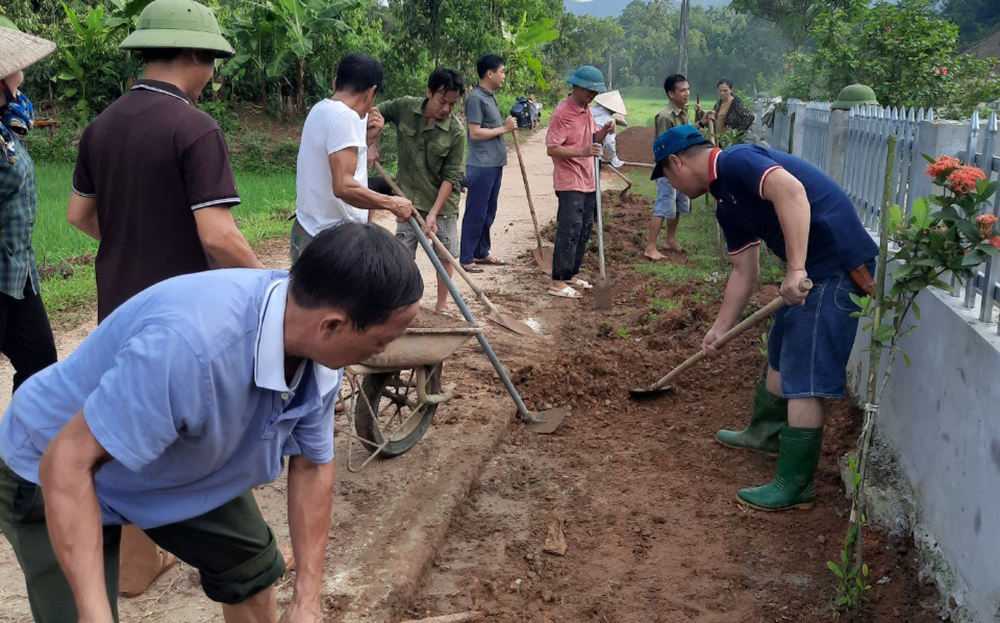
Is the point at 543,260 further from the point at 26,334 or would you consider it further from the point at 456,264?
the point at 26,334

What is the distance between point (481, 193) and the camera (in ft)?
26.2

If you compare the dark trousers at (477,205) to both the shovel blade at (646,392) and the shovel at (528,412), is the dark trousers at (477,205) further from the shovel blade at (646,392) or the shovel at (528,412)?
the shovel blade at (646,392)

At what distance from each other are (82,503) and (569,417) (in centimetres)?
391

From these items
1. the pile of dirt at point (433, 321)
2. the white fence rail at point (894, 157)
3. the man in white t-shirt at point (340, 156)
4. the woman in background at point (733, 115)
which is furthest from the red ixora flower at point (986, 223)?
the woman in background at point (733, 115)

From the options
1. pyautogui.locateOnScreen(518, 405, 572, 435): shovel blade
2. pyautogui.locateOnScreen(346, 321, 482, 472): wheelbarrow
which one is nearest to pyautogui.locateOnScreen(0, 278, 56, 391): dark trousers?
pyautogui.locateOnScreen(346, 321, 482, 472): wheelbarrow

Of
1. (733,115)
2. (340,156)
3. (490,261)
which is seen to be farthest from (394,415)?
(733,115)

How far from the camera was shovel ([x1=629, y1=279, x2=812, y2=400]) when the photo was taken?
4.05 m

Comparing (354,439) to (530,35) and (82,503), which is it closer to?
(82,503)

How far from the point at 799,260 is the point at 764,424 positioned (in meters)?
1.29

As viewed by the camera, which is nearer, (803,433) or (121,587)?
(121,587)

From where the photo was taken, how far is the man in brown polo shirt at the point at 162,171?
2916 millimetres

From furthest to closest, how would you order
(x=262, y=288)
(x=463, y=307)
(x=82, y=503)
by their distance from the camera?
(x=463, y=307) < (x=262, y=288) < (x=82, y=503)

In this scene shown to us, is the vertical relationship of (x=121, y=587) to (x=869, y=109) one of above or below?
below

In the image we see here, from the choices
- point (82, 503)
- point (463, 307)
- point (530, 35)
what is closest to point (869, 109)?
point (463, 307)
